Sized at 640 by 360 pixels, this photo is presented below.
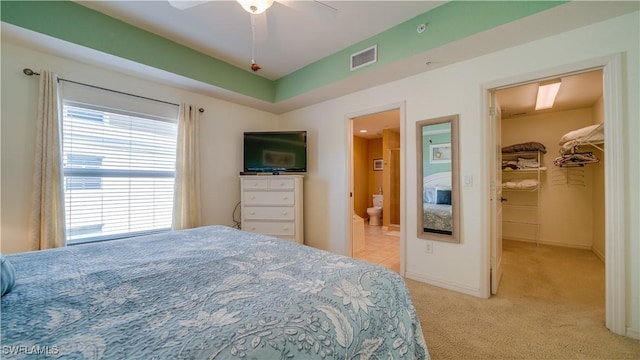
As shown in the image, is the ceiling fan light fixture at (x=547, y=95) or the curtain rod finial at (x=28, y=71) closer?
the curtain rod finial at (x=28, y=71)

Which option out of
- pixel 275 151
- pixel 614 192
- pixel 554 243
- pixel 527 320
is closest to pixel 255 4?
pixel 275 151

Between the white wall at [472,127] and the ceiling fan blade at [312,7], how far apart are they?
1438 mm

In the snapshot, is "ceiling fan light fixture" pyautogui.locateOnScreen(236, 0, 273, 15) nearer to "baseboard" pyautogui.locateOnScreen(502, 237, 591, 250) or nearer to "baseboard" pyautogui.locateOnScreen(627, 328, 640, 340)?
"baseboard" pyautogui.locateOnScreen(627, 328, 640, 340)

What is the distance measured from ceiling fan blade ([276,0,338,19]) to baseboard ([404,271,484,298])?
8.90ft

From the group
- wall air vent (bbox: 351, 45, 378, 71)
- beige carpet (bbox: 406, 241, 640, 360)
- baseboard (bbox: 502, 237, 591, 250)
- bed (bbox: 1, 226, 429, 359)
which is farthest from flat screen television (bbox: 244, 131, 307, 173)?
baseboard (bbox: 502, 237, 591, 250)

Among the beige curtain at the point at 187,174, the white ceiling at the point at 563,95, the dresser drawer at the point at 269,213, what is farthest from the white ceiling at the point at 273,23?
the dresser drawer at the point at 269,213

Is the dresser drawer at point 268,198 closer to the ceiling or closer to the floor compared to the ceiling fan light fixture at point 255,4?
closer to the floor

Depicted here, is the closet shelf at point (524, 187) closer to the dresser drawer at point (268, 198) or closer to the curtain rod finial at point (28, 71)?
the dresser drawer at point (268, 198)

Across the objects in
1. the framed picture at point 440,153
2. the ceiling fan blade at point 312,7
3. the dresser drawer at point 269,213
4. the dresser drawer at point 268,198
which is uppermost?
the ceiling fan blade at point 312,7

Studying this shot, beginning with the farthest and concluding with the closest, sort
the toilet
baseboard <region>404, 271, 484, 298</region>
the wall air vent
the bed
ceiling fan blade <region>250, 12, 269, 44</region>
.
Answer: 1. the toilet
2. the wall air vent
3. baseboard <region>404, 271, 484, 298</region>
4. ceiling fan blade <region>250, 12, 269, 44</region>
5. the bed

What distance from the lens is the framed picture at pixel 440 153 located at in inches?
98.9

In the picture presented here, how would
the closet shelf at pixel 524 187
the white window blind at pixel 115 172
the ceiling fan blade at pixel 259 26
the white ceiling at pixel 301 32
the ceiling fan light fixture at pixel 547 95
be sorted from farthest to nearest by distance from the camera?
1. the closet shelf at pixel 524 187
2. the ceiling fan light fixture at pixel 547 95
3. the white window blind at pixel 115 172
4. the ceiling fan blade at pixel 259 26
5. the white ceiling at pixel 301 32

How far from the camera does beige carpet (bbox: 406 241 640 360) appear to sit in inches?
61.6

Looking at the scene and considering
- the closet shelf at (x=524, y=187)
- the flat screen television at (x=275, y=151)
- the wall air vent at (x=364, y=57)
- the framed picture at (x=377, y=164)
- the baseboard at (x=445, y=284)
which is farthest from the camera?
the framed picture at (x=377, y=164)
